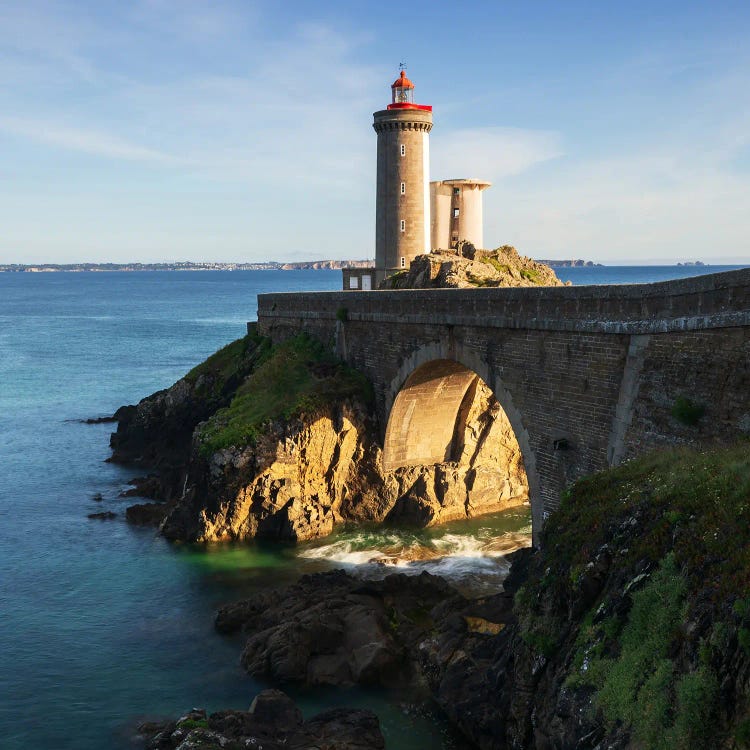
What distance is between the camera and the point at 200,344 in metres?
93.4

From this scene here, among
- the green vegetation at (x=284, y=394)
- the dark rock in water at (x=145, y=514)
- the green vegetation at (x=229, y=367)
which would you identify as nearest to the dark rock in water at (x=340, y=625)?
the green vegetation at (x=284, y=394)

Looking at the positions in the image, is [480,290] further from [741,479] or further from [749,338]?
[741,479]

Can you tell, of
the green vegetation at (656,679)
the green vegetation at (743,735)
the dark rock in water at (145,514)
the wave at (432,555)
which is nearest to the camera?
the green vegetation at (743,735)

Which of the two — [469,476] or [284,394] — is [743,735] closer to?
[469,476]

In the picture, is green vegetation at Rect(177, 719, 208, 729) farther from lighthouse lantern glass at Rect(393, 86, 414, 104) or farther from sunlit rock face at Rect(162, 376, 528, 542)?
lighthouse lantern glass at Rect(393, 86, 414, 104)

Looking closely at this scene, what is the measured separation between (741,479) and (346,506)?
69.7ft

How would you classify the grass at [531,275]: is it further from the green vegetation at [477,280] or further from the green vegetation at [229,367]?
the green vegetation at [229,367]

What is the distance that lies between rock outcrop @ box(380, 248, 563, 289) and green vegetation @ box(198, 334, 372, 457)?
5.93 metres

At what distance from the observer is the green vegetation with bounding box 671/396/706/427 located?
1602 cm

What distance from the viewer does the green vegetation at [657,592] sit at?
31.1 ft

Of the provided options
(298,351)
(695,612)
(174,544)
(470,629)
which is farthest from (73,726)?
(298,351)

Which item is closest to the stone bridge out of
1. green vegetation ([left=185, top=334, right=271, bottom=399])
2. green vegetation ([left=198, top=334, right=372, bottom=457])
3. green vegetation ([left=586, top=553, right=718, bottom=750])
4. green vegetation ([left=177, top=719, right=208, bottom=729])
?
green vegetation ([left=198, top=334, right=372, bottom=457])

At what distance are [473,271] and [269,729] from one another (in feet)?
81.4

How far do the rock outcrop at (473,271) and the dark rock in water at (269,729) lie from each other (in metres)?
20.8
